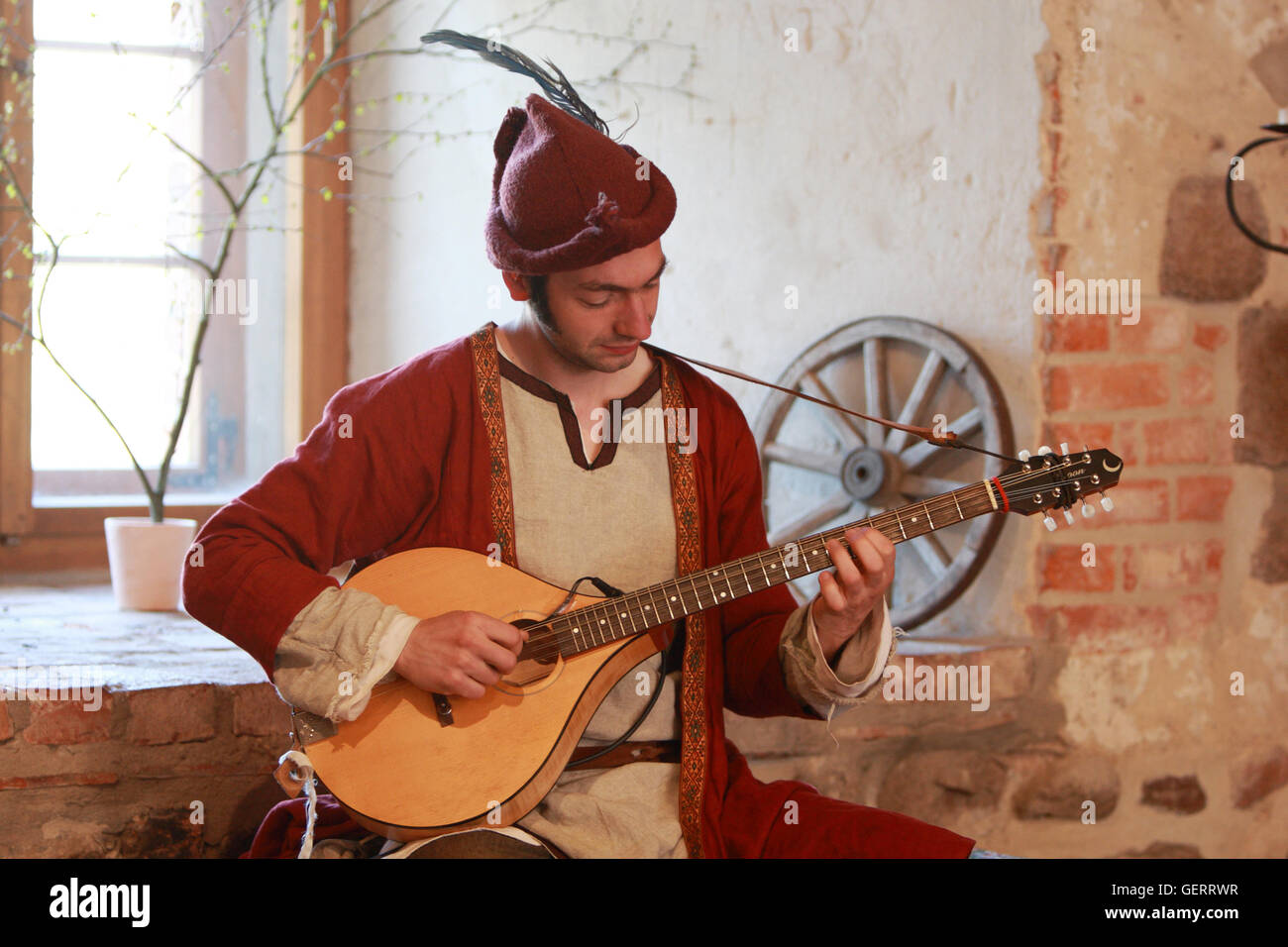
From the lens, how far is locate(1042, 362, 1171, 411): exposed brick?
2273mm

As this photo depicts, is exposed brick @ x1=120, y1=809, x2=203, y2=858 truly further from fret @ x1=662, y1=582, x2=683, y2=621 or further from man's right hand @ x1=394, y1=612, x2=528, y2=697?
fret @ x1=662, y1=582, x2=683, y2=621

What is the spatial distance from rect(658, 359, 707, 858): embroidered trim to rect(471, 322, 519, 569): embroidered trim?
22 centimetres

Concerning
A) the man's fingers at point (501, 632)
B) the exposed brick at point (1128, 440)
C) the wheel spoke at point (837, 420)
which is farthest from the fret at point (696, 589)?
the exposed brick at point (1128, 440)

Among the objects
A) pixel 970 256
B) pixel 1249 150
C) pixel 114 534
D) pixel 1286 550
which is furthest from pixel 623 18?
pixel 1286 550

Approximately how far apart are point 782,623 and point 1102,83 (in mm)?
1282

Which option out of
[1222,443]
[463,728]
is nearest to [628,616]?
[463,728]

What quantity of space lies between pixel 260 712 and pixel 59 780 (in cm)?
30

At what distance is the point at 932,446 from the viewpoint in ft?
7.63

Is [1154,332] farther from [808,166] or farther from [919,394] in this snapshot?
[808,166]

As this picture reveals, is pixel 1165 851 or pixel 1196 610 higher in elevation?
pixel 1196 610

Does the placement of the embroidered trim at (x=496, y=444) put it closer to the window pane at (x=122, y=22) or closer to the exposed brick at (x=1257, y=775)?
the exposed brick at (x=1257, y=775)

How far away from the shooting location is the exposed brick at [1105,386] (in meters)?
2.27

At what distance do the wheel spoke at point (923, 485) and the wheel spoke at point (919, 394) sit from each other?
0.21 ft
